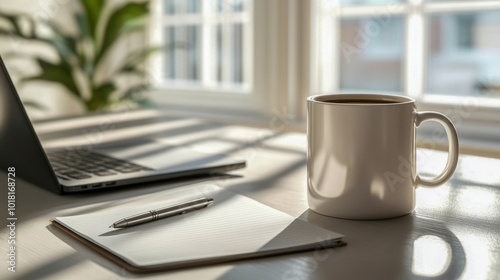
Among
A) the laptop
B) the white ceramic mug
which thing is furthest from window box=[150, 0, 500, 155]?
the white ceramic mug

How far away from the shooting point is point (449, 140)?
25.9 inches

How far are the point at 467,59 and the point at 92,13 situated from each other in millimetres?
1928

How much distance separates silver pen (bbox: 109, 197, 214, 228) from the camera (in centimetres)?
60

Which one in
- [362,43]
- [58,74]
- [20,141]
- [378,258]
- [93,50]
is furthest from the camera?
[93,50]

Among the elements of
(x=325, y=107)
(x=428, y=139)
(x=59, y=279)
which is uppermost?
(x=325, y=107)

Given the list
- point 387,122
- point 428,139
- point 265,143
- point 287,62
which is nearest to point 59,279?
point 387,122

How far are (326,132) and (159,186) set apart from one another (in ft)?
0.82

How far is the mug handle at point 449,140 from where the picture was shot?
25.7 inches

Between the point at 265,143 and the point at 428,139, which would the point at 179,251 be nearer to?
the point at 265,143

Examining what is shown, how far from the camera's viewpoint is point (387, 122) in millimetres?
630

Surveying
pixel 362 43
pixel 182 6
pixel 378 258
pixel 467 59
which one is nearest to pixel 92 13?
pixel 182 6

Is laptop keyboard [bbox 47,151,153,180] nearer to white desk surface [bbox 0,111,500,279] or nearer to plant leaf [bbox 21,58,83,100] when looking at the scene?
white desk surface [bbox 0,111,500,279]

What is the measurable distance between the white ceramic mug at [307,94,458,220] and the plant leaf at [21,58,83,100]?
2.13 metres

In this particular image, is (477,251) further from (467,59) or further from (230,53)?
(467,59)
